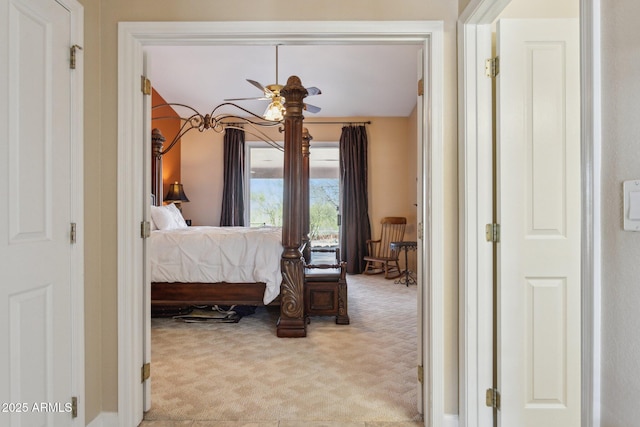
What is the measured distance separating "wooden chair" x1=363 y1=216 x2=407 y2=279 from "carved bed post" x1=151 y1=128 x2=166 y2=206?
139 inches

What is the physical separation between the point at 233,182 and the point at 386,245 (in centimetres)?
305

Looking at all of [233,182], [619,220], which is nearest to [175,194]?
[233,182]

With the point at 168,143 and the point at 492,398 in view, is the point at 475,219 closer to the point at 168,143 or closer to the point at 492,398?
the point at 492,398

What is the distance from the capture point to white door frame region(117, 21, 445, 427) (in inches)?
76.1

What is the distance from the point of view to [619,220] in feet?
3.11
